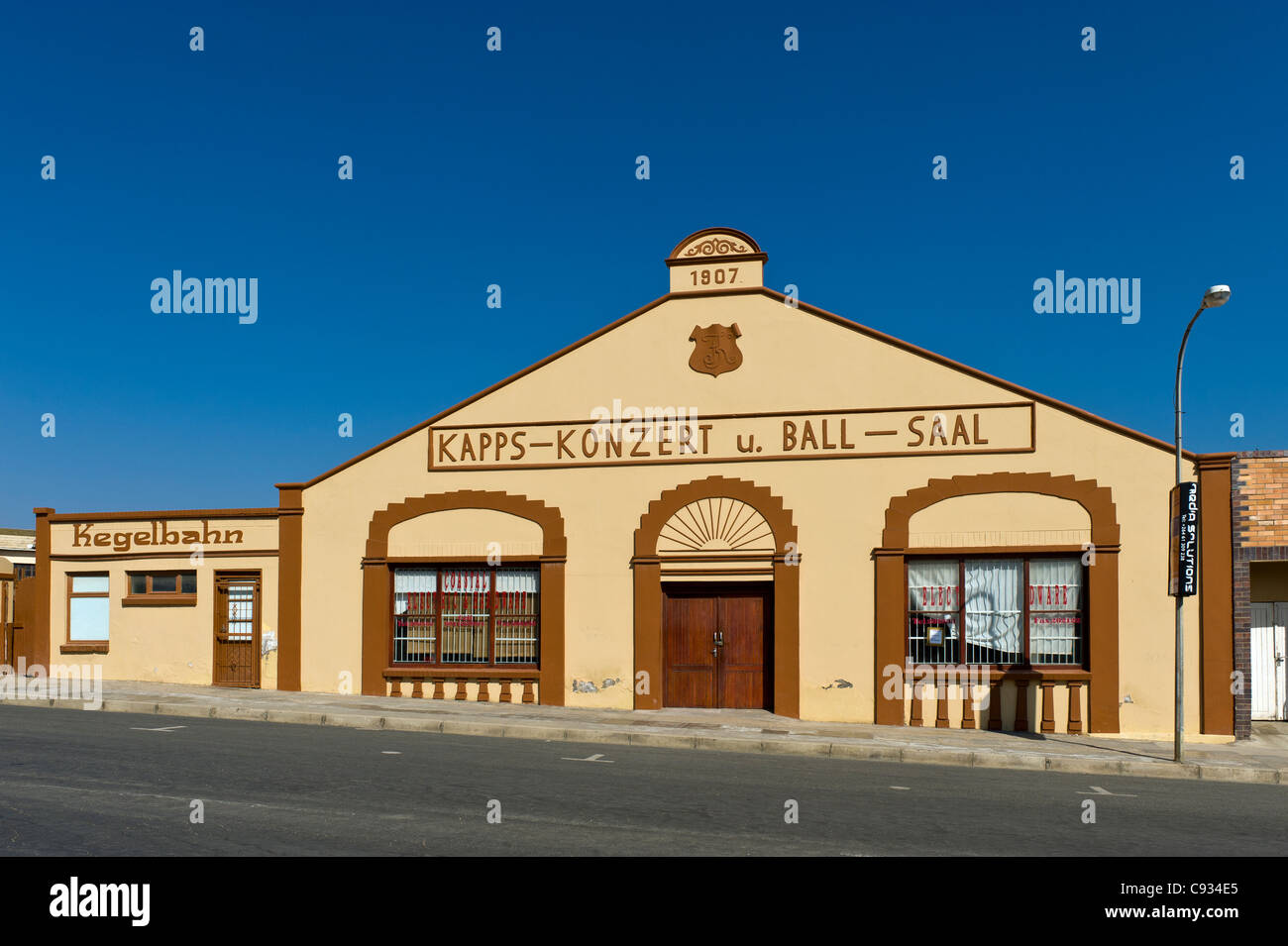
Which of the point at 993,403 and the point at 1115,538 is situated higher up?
the point at 993,403

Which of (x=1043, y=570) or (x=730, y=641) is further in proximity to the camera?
(x=730, y=641)

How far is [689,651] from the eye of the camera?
1700 cm

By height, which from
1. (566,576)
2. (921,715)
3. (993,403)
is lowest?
(921,715)

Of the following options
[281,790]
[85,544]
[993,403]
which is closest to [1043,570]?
[993,403]

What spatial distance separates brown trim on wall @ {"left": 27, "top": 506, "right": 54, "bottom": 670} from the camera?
788 inches

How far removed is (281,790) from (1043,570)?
11.5m

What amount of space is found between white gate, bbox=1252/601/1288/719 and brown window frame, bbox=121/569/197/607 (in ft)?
61.2

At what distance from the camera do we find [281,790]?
9680 mm

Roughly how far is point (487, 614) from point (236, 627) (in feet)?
16.2

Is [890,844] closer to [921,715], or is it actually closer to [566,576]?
[921,715]

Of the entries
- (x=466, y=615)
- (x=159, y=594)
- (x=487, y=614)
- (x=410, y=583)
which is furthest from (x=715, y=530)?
(x=159, y=594)

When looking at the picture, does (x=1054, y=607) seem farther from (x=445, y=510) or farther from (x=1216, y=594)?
(x=445, y=510)
